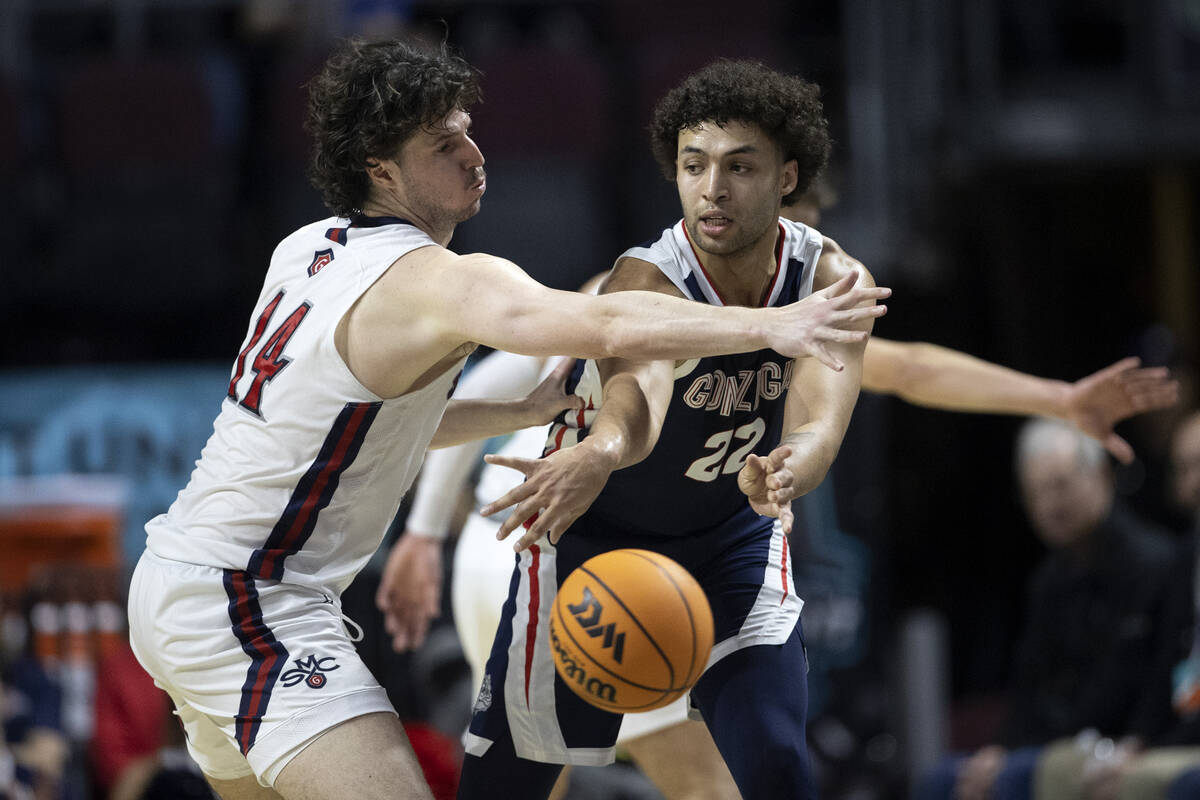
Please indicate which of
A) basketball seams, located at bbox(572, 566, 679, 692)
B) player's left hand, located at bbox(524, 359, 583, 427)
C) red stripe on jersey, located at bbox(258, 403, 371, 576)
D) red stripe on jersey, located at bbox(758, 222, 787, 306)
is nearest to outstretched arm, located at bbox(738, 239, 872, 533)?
red stripe on jersey, located at bbox(758, 222, 787, 306)

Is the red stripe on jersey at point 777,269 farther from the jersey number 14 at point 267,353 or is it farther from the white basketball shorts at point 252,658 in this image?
the white basketball shorts at point 252,658

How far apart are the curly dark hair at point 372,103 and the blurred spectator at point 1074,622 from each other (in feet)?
13.3

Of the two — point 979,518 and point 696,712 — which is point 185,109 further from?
point 696,712

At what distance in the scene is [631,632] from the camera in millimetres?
3342

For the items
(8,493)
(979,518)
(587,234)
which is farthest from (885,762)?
(8,493)

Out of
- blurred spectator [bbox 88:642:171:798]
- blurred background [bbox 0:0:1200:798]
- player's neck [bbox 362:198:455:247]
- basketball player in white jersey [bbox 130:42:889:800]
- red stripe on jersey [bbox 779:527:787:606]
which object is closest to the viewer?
basketball player in white jersey [bbox 130:42:889:800]

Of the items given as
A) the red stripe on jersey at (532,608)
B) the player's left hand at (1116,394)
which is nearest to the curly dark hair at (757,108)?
the red stripe on jersey at (532,608)

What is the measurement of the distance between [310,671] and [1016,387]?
2343 millimetres

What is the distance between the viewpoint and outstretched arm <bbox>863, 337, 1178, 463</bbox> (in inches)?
180

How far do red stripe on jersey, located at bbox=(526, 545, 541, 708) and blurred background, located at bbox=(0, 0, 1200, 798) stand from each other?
4.03 meters

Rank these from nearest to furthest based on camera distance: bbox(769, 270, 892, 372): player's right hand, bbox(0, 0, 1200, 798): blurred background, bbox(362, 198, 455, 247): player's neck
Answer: bbox(769, 270, 892, 372): player's right hand, bbox(362, 198, 455, 247): player's neck, bbox(0, 0, 1200, 798): blurred background

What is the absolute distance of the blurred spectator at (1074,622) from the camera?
6.50 m

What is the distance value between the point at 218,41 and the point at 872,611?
5554 millimetres

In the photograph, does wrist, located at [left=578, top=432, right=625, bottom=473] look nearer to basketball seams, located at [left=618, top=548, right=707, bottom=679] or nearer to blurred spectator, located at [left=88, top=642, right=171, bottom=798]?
basketball seams, located at [left=618, top=548, right=707, bottom=679]
